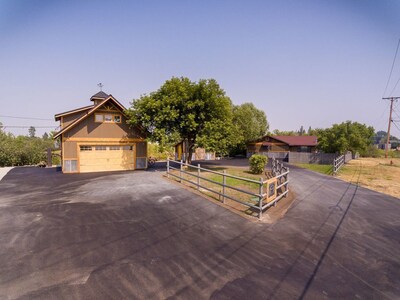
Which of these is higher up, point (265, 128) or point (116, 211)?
point (265, 128)

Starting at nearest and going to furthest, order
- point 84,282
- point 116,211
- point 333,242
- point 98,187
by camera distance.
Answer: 1. point 84,282
2. point 333,242
3. point 116,211
4. point 98,187

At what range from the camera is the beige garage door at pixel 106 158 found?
19.5 meters

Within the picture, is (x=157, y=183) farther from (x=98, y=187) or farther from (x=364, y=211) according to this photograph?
(x=364, y=211)

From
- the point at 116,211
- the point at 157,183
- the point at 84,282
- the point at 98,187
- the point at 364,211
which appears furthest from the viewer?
the point at 157,183

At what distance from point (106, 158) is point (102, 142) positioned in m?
1.56

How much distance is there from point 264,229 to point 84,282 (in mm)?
5209

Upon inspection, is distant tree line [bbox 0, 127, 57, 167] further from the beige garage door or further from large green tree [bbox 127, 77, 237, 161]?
large green tree [bbox 127, 77, 237, 161]

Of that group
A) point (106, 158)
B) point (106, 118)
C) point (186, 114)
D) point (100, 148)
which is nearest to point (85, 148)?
point (100, 148)

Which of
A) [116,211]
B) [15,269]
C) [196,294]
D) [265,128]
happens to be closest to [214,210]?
[116,211]

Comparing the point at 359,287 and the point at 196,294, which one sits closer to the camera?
the point at 196,294

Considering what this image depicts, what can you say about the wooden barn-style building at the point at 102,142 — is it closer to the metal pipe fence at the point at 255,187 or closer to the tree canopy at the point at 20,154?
the metal pipe fence at the point at 255,187

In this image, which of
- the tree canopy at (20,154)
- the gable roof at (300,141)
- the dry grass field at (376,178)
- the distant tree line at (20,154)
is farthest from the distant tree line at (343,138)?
the distant tree line at (20,154)

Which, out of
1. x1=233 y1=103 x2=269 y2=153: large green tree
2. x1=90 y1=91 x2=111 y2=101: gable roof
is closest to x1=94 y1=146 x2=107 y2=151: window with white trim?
x1=90 y1=91 x2=111 y2=101: gable roof

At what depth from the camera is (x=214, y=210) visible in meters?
8.69
